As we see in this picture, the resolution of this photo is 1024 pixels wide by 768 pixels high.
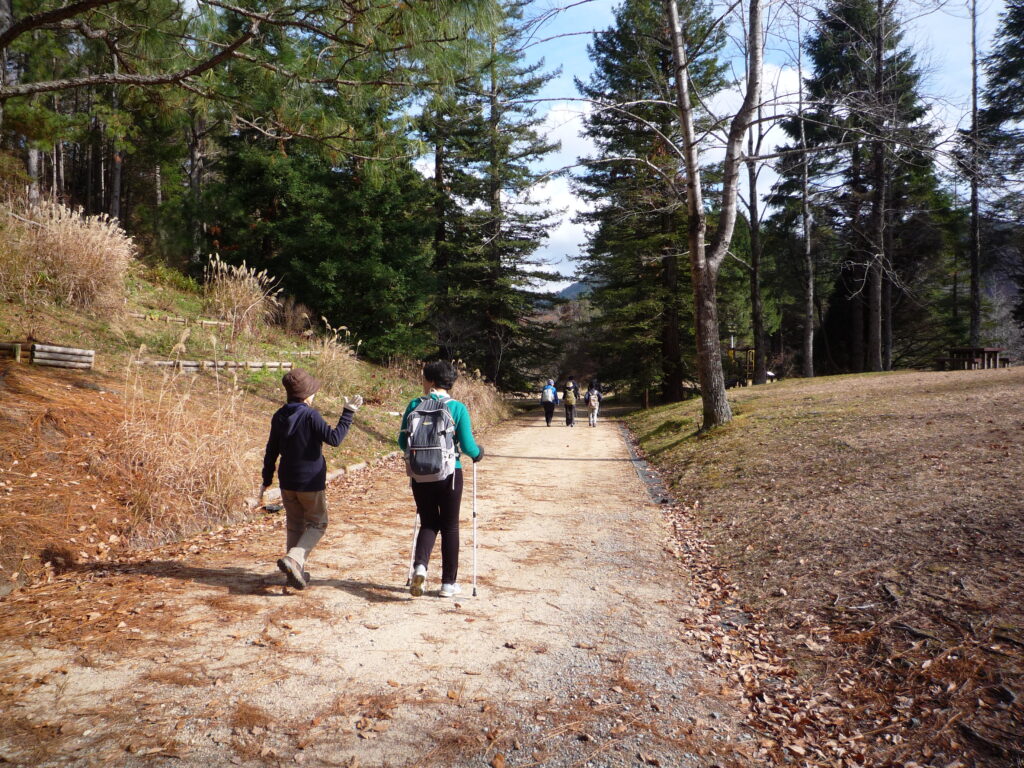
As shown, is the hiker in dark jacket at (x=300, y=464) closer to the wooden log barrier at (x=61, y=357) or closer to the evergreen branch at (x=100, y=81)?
the evergreen branch at (x=100, y=81)

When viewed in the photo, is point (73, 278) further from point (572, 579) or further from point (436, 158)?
point (436, 158)

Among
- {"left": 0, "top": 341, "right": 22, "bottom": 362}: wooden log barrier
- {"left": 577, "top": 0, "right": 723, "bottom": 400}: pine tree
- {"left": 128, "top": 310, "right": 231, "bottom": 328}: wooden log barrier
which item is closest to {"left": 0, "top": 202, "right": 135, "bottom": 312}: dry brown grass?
{"left": 128, "top": 310, "right": 231, "bottom": 328}: wooden log barrier

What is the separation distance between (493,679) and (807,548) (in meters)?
3.42

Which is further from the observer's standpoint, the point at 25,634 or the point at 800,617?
the point at 800,617

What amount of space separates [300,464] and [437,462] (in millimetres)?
1045

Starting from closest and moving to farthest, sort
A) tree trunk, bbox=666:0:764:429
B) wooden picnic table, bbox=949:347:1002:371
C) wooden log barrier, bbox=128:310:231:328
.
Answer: wooden log barrier, bbox=128:310:231:328, tree trunk, bbox=666:0:764:429, wooden picnic table, bbox=949:347:1002:371

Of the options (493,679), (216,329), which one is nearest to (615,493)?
(493,679)

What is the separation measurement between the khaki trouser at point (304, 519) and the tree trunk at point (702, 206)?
8.96 metres

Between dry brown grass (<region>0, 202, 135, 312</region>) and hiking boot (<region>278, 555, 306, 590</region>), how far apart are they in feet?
24.6

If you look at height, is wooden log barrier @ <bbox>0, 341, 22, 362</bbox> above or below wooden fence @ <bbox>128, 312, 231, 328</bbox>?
below

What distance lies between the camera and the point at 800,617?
445 centimetres

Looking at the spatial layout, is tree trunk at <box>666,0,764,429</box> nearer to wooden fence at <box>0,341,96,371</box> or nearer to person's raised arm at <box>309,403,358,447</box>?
person's raised arm at <box>309,403,358,447</box>

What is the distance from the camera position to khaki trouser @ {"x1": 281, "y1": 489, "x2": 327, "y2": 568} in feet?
15.5

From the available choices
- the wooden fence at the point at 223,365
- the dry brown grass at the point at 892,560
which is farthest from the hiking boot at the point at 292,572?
the wooden fence at the point at 223,365
